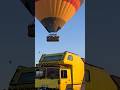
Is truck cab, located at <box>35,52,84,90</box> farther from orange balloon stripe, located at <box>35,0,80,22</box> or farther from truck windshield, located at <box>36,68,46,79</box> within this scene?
orange balloon stripe, located at <box>35,0,80,22</box>

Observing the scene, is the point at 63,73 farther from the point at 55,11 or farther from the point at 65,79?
the point at 55,11

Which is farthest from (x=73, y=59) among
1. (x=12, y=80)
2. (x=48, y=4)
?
(x=48, y=4)

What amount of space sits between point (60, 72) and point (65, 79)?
49 cm

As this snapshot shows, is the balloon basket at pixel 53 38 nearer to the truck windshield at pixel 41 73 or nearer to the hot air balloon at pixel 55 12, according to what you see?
the hot air balloon at pixel 55 12

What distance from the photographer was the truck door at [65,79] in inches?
783

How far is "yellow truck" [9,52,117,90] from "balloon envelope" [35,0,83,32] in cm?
520

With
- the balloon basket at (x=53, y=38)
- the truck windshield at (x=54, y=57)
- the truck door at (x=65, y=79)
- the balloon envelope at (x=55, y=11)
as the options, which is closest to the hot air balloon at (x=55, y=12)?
the balloon envelope at (x=55, y=11)

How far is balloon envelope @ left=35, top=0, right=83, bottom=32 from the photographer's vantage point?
2639 centimetres

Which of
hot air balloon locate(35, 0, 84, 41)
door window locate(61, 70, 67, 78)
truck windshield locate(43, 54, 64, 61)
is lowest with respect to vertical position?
door window locate(61, 70, 67, 78)

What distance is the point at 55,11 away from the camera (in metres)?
27.1
